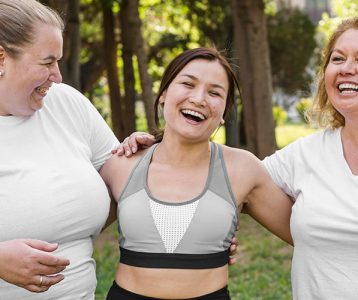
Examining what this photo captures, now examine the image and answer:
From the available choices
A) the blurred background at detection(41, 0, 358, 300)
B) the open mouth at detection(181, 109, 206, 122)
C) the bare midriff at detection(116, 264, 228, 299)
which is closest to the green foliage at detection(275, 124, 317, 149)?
the blurred background at detection(41, 0, 358, 300)

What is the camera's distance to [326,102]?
3666 mm

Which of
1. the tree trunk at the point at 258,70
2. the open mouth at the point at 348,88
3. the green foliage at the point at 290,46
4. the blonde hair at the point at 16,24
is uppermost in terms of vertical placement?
the blonde hair at the point at 16,24

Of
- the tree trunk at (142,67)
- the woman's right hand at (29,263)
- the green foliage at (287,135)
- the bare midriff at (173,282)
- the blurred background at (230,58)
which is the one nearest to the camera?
the woman's right hand at (29,263)

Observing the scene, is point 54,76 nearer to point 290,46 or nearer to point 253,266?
point 253,266

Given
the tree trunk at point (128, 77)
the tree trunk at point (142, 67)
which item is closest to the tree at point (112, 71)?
the tree trunk at point (128, 77)

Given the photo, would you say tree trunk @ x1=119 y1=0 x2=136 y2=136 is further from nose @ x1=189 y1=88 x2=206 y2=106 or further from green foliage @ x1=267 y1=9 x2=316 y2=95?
nose @ x1=189 y1=88 x2=206 y2=106

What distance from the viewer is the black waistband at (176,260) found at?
3.19m

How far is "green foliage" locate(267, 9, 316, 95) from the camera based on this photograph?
2289cm

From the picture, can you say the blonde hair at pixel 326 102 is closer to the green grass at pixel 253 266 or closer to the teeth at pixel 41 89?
the teeth at pixel 41 89

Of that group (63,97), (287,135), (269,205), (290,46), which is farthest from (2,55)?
(287,135)

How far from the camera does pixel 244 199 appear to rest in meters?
3.38

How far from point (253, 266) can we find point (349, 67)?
4558mm

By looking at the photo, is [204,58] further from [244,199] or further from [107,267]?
[107,267]

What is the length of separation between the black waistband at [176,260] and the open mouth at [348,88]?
98 centimetres
